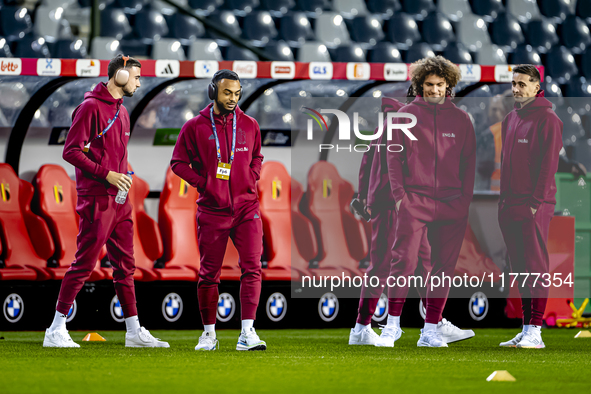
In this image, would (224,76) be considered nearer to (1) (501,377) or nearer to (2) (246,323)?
(2) (246,323)

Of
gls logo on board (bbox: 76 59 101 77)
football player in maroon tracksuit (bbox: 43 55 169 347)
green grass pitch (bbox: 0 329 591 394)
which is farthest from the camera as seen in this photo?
gls logo on board (bbox: 76 59 101 77)

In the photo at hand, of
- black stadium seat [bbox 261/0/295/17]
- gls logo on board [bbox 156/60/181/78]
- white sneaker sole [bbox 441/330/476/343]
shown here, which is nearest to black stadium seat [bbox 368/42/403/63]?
black stadium seat [bbox 261/0/295/17]

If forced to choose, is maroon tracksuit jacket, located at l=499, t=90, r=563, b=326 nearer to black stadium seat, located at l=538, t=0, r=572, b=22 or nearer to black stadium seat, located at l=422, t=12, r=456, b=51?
black stadium seat, located at l=422, t=12, r=456, b=51

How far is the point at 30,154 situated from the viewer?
701cm

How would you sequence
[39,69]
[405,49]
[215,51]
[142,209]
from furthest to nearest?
[405,49]
[215,51]
[142,209]
[39,69]

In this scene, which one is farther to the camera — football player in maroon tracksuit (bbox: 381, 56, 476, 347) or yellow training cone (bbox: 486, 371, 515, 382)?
football player in maroon tracksuit (bbox: 381, 56, 476, 347)

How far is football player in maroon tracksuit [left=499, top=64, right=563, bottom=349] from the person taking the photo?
5113 mm

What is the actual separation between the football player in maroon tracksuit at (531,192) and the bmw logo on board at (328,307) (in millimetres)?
1923

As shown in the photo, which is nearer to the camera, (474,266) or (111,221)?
(111,221)

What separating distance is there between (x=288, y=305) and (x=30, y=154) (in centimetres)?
243

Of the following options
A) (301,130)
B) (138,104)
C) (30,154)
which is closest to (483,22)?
(301,130)

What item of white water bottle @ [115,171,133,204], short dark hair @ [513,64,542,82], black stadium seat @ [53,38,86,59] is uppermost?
black stadium seat @ [53,38,86,59]

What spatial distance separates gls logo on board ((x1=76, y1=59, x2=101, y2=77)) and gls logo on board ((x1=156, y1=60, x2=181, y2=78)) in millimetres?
441

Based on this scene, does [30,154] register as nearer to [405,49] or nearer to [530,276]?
[530,276]
